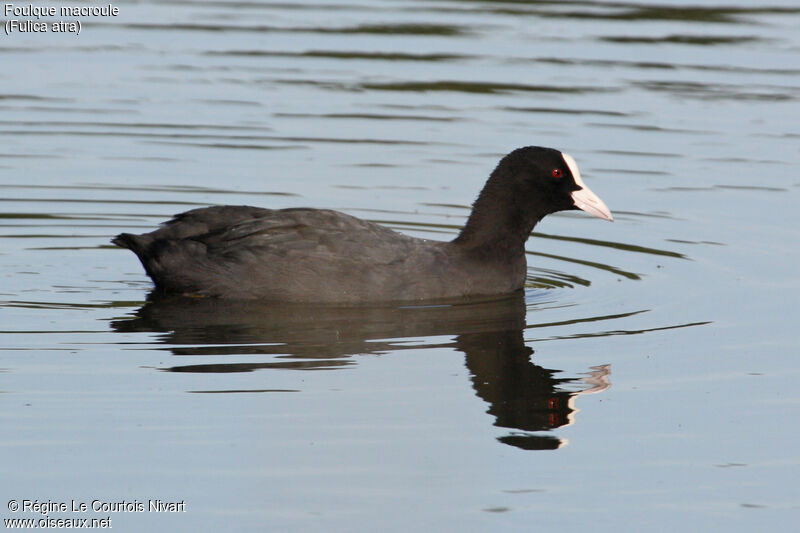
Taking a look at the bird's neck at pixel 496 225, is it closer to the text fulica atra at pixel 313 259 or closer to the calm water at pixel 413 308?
the text fulica atra at pixel 313 259

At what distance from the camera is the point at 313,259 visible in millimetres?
9266

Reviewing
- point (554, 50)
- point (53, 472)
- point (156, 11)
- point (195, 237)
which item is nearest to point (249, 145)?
point (195, 237)

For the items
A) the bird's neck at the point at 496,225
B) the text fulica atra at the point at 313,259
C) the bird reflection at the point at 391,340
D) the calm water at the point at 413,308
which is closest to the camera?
the calm water at the point at 413,308

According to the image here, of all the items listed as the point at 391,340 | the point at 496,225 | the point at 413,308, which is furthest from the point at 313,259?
the point at 496,225

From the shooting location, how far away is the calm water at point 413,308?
607 centimetres

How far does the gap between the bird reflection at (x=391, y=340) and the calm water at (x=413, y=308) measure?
3 cm

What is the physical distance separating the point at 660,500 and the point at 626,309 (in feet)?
10.9

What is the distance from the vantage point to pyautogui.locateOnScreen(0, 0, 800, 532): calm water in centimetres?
607

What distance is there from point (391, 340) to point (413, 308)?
3.09ft

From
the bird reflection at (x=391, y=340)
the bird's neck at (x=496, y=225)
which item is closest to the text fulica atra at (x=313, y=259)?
the bird's neck at (x=496, y=225)

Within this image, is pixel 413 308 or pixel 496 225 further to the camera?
pixel 496 225

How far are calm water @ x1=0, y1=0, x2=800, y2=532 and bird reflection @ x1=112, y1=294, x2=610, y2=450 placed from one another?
0.09 ft

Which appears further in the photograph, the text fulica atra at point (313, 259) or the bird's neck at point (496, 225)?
the bird's neck at point (496, 225)

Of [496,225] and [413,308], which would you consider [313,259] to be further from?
[496,225]
